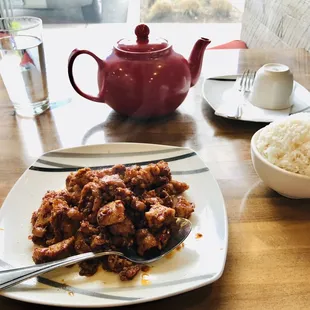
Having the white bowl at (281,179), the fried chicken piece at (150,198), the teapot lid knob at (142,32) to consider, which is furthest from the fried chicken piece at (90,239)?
the teapot lid knob at (142,32)

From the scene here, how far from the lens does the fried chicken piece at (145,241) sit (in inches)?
25.0

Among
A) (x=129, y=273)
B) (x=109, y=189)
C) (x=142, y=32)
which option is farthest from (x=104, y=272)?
(x=142, y=32)

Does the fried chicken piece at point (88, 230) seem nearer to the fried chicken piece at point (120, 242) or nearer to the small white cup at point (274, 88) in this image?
the fried chicken piece at point (120, 242)

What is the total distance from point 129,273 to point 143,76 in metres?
0.57

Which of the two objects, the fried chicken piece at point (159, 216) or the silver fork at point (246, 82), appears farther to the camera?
the silver fork at point (246, 82)

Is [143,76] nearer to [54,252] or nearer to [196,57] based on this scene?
[196,57]

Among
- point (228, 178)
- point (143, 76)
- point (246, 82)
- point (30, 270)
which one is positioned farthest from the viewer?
point (246, 82)

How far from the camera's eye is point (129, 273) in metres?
0.60

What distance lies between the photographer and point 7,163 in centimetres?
94

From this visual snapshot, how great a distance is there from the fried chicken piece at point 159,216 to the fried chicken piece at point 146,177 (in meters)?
0.07

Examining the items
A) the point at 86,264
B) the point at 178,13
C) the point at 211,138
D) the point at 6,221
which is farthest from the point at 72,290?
the point at 178,13

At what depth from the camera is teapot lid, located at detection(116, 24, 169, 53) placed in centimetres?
103

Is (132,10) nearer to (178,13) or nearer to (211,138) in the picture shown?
(178,13)

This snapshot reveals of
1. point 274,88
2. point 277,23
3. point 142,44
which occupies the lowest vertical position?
point 277,23
